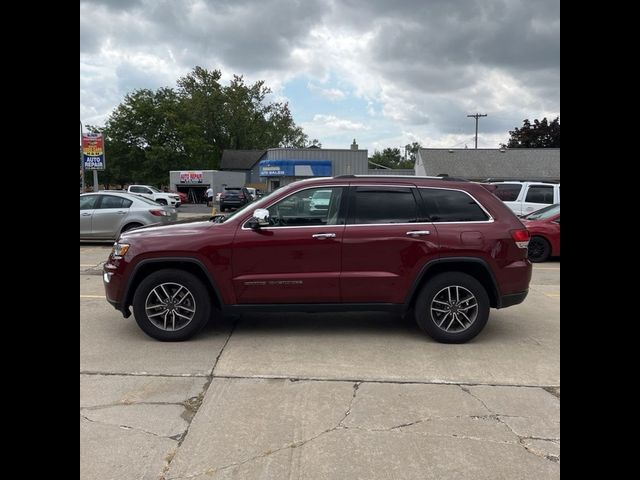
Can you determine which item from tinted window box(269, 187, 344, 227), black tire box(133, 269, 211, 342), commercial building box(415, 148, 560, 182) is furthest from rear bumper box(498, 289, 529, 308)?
commercial building box(415, 148, 560, 182)

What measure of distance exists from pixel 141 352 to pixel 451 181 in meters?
3.78

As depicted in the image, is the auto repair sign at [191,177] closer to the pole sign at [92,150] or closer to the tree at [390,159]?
the pole sign at [92,150]

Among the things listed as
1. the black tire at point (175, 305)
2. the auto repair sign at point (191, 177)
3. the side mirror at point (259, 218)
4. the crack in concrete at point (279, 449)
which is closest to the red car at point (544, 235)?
the side mirror at point (259, 218)

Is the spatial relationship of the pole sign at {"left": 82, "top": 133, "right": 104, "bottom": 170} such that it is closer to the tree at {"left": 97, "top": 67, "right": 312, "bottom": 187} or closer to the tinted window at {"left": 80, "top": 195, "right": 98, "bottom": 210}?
the tinted window at {"left": 80, "top": 195, "right": 98, "bottom": 210}

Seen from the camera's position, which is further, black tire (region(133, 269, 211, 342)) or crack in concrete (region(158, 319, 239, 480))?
black tire (region(133, 269, 211, 342))

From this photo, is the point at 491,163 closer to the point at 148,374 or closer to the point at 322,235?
the point at 322,235

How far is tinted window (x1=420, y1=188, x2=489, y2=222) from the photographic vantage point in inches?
203

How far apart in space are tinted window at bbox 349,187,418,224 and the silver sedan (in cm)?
900

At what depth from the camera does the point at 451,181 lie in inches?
212

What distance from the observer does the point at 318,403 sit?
3.67 m

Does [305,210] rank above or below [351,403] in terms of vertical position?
above

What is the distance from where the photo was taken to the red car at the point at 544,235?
35.5 ft

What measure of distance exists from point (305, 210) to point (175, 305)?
5.58ft

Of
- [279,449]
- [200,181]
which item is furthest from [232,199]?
[279,449]
